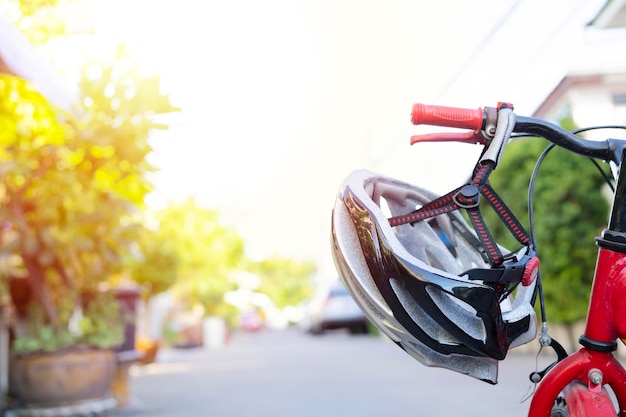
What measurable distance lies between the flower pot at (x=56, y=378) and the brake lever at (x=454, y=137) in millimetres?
4313

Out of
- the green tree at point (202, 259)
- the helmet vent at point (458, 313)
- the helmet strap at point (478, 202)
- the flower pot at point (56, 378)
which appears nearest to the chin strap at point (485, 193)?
the helmet strap at point (478, 202)

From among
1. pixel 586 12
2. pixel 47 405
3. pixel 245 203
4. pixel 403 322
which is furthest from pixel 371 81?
pixel 245 203

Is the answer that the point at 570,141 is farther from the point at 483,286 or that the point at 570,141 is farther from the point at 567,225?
the point at 567,225

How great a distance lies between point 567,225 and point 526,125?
7301 millimetres

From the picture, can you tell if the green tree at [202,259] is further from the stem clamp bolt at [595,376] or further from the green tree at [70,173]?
the stem clamp bolt at [595,376]

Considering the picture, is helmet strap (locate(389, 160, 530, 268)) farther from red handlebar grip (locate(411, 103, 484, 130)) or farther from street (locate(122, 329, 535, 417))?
street (locate(122, 329, 535, 417))

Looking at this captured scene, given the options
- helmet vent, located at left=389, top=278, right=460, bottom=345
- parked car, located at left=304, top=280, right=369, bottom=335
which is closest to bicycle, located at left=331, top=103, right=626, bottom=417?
helmet vent, located at left=389, top=278, right=460, bottom=345

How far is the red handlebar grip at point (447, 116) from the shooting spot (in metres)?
1.36

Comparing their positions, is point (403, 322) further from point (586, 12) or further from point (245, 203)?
point (245, 203)

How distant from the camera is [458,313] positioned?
1361 mm

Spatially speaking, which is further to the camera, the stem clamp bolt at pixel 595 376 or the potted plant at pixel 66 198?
the potted plant at pixel 66 198

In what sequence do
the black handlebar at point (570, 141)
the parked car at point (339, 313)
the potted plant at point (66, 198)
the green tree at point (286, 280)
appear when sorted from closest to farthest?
1. the black handlebar at point (570, 141)
2. the potted plant at point (66, 198)
3. the parked car at point (339, 313)
4. the green tree at point (286, 280)

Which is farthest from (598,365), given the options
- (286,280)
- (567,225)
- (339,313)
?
(286,280)

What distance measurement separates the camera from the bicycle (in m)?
1.32
